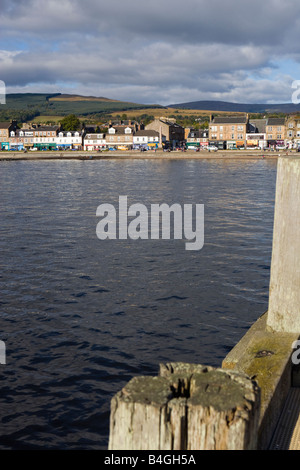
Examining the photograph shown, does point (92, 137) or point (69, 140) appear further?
point (69, 140)

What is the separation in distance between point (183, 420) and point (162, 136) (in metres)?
143

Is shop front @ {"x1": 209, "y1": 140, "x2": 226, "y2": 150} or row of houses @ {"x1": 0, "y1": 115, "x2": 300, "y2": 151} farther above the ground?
row of houses @ {"x1": 0, "y1": 115, "x2": 300, "y2": 151}

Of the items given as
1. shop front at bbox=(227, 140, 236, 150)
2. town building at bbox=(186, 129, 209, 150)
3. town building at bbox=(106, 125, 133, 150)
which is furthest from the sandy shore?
town building at bbox=(186, 129, 209, 150)

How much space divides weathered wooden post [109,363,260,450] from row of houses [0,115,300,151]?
417 ft

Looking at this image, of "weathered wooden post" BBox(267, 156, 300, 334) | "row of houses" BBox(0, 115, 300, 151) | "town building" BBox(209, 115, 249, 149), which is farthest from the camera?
"town building" BBox(209, 115, 249, 149)

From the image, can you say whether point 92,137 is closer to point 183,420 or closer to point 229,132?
point 229,132

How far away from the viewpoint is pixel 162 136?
144 meters

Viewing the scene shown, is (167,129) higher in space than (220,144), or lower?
higher

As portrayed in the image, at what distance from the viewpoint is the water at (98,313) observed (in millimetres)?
9531

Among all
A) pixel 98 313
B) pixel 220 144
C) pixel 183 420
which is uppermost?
pixel 220 144

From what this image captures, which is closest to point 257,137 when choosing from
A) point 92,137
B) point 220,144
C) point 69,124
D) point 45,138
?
point 220,144

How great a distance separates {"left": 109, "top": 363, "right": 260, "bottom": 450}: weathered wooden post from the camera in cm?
335

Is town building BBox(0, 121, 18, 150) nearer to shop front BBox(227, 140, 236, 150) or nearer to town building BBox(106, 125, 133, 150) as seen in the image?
town building BBox(106, 125, 133, 150)

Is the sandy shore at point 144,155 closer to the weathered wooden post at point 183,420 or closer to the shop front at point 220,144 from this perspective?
the shop front at point 220,144
